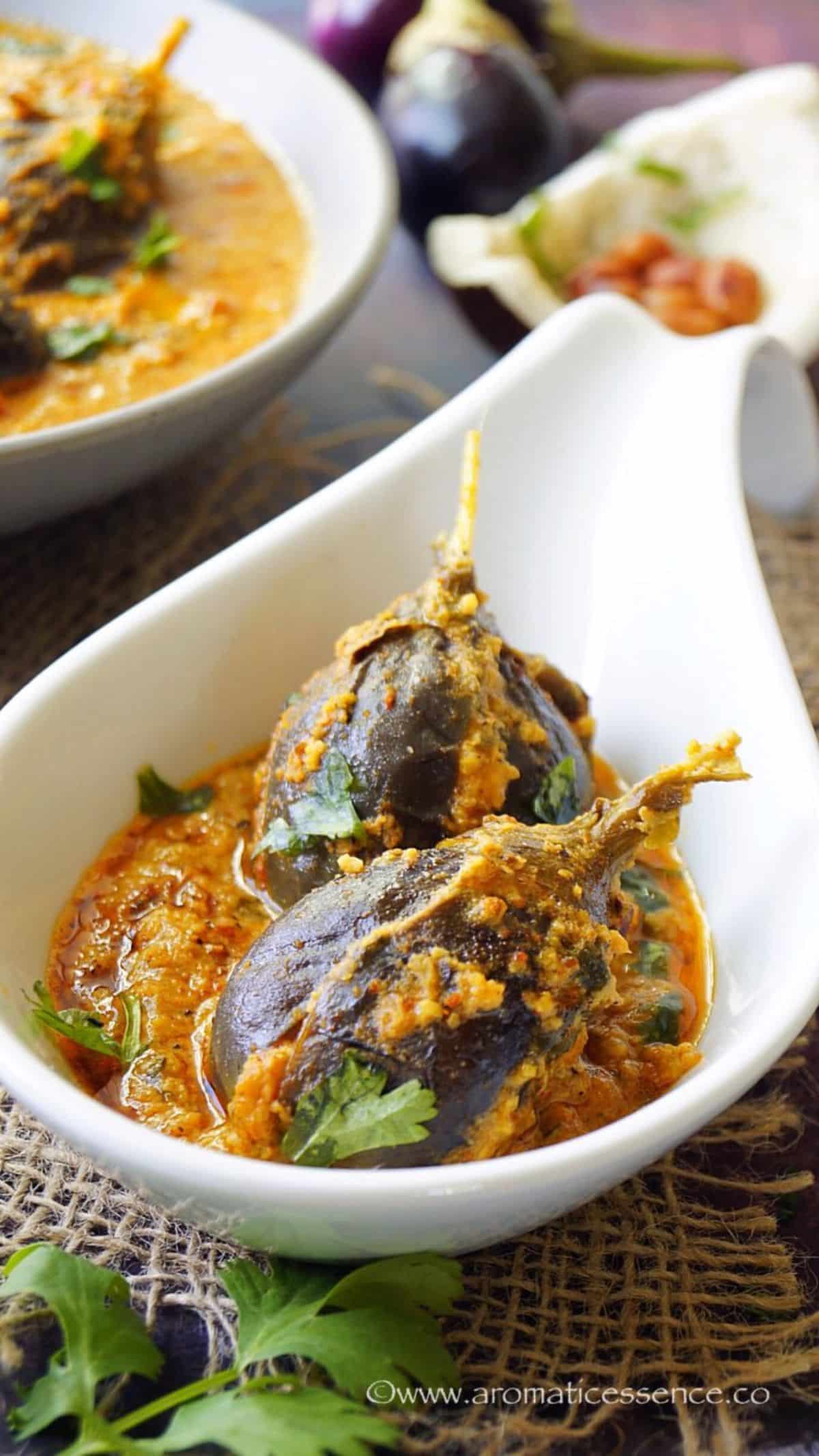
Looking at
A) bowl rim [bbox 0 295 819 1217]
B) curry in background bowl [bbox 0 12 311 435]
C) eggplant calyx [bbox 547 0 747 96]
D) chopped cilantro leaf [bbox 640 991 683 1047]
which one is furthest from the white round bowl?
chopped cilantro leaf [bbox 640 991 683 1047]

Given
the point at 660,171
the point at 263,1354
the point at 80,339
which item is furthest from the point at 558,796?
the point at 660,171

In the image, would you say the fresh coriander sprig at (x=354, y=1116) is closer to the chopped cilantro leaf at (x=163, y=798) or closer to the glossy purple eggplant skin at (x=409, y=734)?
the glossy purple eggplant skin at (x=409, y=734)

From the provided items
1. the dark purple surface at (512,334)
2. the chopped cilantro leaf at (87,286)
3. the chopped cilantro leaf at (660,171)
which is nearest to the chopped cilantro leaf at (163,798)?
the dark purple surface at (512,334)

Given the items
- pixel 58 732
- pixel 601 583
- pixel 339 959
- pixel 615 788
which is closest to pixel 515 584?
pixel 601 583

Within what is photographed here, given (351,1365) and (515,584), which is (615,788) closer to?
(515,584)

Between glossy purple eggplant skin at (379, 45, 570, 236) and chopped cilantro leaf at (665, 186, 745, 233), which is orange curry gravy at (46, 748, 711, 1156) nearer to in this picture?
glossy purple eggplant skin at (379, 45, 570, 236)
